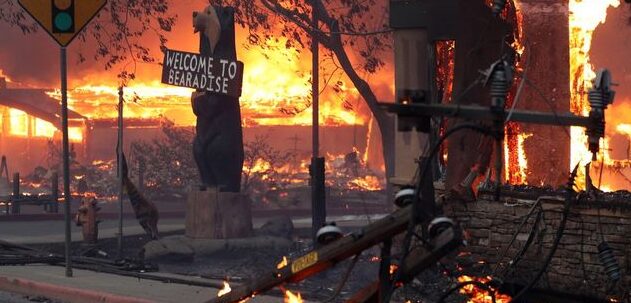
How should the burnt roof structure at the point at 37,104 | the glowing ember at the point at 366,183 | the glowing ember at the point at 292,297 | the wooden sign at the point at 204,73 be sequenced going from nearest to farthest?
the glowing ember at the point at 292,297, the wooden sign at the point at 204,73, the glowing ember at the point at 366,183, the burnt roof structure at the point at 37,104

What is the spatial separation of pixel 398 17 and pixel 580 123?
7604 mm

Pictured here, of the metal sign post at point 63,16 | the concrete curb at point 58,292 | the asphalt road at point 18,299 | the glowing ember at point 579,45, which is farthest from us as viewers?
the glowing ember at point 579,45

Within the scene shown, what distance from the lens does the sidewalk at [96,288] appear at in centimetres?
1220

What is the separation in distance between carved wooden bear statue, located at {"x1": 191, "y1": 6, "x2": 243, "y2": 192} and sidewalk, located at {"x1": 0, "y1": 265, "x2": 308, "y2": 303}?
5.12 metres

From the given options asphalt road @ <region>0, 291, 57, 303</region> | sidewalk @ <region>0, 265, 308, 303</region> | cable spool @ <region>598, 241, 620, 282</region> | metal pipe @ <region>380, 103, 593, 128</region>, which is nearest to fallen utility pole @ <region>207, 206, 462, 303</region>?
metal pipe @ <region>380, 103, 593, 128</region>

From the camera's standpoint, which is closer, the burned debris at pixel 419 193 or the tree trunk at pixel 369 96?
the burned debris at pixel 419 193

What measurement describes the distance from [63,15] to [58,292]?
10.2 ft

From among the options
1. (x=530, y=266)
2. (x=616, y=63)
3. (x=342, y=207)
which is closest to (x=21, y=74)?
(x=342, y=207)

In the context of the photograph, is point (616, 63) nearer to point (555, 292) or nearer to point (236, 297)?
point (555, 292)

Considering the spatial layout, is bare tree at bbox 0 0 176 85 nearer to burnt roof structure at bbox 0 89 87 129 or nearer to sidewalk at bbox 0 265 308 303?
burnt roof structure at bbox 0 89 87 129

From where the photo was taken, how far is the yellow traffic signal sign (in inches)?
528

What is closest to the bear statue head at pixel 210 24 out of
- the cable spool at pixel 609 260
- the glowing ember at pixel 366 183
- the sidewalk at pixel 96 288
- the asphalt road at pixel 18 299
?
the sidewalk at pixel 96 288

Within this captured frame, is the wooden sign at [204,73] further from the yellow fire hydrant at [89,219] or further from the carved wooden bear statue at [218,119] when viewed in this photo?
the yellow fire hydrant at [89,219]

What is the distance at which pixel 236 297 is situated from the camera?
21.6 ft
